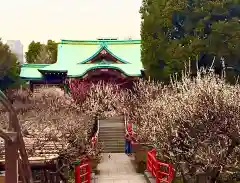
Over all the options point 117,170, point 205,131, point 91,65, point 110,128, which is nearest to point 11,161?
point 205,131

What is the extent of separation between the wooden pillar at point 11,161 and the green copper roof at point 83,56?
95.3 feet

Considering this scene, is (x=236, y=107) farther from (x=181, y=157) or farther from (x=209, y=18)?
(x=209, y=18)

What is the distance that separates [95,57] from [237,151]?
26.6m

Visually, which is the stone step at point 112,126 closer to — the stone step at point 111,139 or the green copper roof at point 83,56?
the stone step at point 111,139

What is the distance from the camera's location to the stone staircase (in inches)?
909

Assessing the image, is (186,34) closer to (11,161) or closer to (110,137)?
(110,137)

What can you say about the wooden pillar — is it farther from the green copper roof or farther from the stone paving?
the green copper roof

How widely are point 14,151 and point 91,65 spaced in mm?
30676

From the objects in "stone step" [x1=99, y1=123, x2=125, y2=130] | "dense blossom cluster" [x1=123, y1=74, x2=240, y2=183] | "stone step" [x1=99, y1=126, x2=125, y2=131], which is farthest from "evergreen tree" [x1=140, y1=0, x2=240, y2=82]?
"dense blossom cluster" [x1=123, y1=74, x2=240, y2=183]

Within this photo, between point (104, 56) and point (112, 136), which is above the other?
point (104, 56)

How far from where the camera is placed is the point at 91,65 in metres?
34.4

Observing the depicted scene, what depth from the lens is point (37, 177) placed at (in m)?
11.2

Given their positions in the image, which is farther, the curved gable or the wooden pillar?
the curved gable

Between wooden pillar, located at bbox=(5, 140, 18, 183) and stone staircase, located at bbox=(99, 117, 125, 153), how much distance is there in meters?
18.7
